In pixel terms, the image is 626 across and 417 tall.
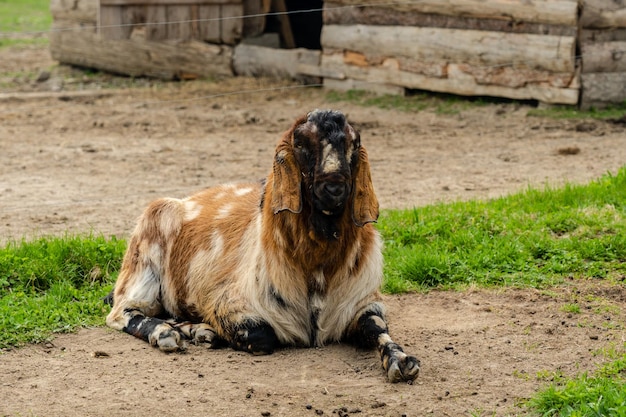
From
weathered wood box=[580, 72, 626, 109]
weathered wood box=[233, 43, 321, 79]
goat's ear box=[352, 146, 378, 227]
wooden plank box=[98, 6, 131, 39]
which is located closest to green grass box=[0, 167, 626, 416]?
goat's ear box=[352, 146, 378, 227]

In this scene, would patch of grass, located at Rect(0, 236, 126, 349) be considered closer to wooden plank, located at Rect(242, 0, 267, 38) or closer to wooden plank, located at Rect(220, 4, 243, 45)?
wooden plank, located at Rect(220, 4, 243, 45)

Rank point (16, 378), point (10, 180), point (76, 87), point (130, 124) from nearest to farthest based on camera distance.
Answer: point (16, 378) → point (10, 180) → point (130, 124) → point (76, 87)

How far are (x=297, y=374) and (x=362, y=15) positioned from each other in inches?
349

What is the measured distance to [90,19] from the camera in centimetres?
1612

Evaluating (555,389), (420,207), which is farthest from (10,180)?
(555,389)

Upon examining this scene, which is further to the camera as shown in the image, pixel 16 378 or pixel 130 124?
pixel 130 124

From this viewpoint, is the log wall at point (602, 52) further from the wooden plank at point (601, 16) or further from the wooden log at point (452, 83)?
the wooden log at point (452, 83)

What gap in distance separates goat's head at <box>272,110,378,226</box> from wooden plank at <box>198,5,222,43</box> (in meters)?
8.40

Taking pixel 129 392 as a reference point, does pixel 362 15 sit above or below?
above

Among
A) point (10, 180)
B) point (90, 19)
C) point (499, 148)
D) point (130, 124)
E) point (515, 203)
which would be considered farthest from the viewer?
point (90, 19)

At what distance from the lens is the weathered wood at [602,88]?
11719mm

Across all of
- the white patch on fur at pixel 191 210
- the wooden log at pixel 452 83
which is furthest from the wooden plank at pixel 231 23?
the white patch on fur at pixel 191 210

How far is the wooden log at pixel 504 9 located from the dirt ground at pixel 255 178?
1.09 metres

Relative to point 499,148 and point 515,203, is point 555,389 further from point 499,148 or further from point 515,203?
point 499,148
